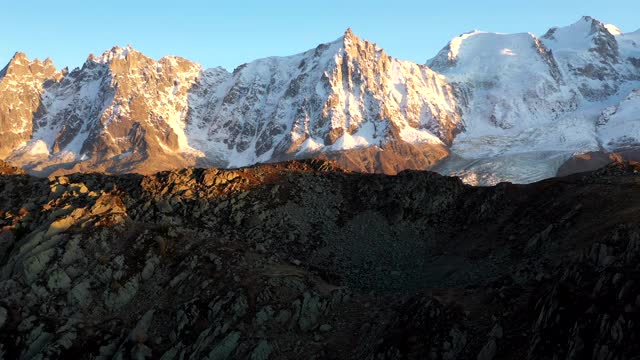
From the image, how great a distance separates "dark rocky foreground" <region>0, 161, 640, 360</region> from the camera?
3148cm

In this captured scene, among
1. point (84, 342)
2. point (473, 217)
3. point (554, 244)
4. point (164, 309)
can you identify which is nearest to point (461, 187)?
point (473, 217)

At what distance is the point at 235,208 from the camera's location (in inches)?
2630

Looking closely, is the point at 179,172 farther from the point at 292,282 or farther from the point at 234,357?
the point at 234,357

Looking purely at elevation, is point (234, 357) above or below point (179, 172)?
below

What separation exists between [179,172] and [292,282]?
3366 centimetres

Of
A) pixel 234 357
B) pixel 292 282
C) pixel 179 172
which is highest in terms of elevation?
pixel 179 172

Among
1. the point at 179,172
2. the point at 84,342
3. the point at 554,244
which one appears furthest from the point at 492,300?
A: the point at 179,172

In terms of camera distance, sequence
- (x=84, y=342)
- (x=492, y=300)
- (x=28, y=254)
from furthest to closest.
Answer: (x=28, y=254) → (x=84, y=342) → (x=492, y=300)

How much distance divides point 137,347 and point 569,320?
27.6 metres

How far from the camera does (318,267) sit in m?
55.2

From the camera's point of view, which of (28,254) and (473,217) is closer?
(28,254)

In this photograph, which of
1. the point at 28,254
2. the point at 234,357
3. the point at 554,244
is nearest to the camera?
the point at 234,357

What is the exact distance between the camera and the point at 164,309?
4350cm

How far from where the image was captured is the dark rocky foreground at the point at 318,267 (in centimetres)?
3148
